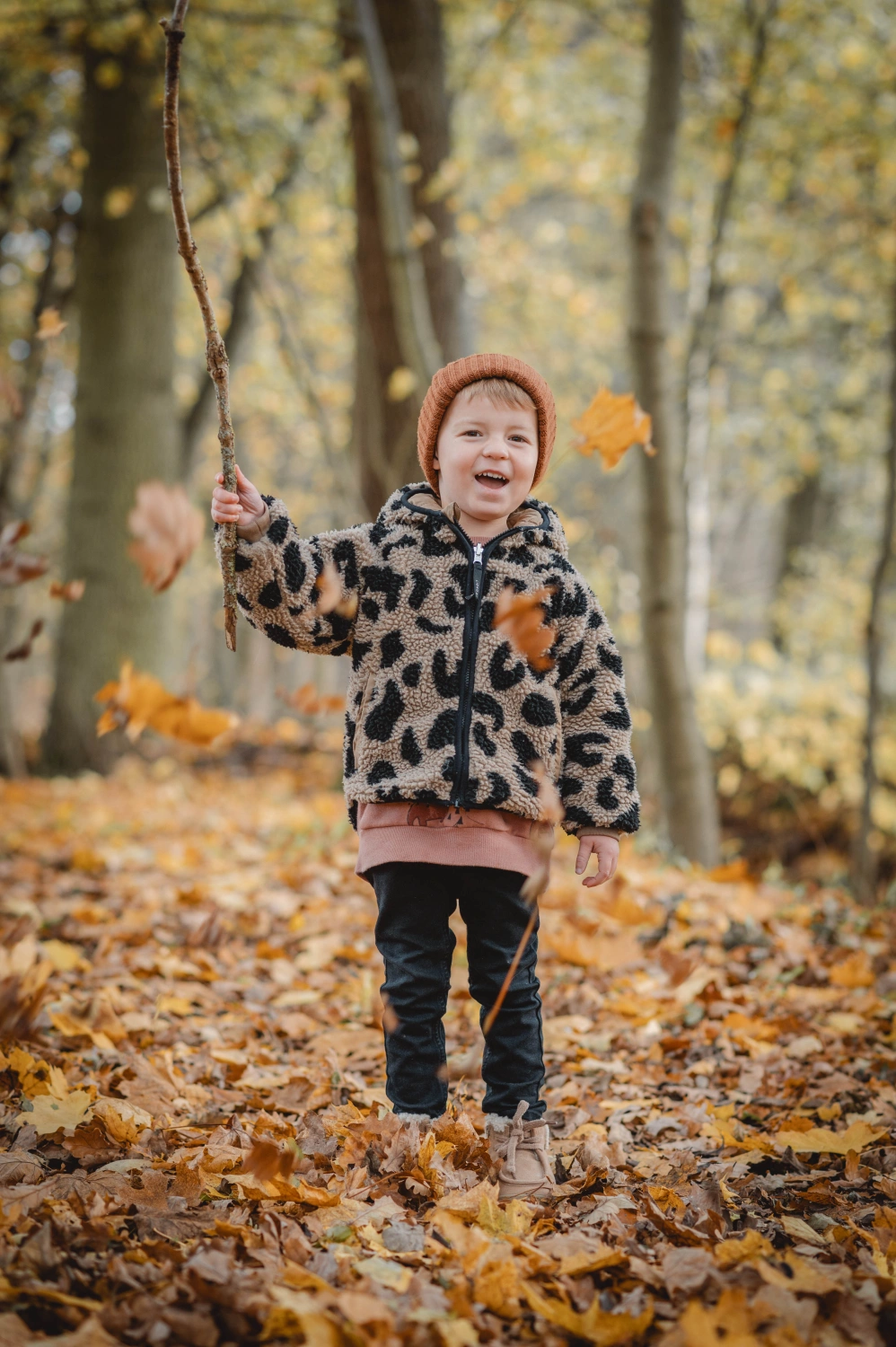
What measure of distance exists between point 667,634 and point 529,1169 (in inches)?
132

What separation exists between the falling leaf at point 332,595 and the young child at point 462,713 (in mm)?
15

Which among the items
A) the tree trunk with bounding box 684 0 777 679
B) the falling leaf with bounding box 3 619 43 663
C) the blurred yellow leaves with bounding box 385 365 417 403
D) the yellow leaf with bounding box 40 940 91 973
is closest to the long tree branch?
the tree trunk with bounding box 684 0 777 679

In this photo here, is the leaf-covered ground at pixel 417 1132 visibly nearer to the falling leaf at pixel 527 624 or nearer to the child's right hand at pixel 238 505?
the falling leaf at pixel 527 624

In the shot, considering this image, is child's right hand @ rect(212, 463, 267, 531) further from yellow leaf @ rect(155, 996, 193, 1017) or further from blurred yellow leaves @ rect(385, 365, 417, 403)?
blurred yellow leaves @ rect(385, 365, 417, 403)

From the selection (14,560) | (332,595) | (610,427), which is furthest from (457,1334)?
(610,427)

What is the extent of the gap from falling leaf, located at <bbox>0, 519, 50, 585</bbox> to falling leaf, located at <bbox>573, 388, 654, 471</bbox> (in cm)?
139

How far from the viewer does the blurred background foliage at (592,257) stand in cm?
621

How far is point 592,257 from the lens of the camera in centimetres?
1217

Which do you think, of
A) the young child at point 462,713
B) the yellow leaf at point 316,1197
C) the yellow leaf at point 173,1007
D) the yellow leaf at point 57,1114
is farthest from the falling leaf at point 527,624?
the yellow leaf at point 173,1007

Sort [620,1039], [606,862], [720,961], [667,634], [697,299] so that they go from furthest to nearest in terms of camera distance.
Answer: [697,299], [667,634], [720,961], [620,1039], [606,862]

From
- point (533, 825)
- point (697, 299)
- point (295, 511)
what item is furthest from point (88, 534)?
point (295, 511)

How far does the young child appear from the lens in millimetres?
1994

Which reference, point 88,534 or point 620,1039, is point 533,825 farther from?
point 88,534

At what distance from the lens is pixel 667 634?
493 centimetres
